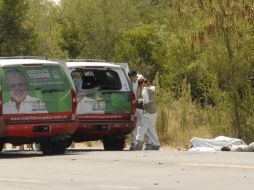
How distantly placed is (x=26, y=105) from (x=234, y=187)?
6461 millimetres

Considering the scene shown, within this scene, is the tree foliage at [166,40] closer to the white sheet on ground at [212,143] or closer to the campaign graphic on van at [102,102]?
the white sheet on ground at [212,143]

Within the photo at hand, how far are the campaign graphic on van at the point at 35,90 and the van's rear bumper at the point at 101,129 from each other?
147 centimetres

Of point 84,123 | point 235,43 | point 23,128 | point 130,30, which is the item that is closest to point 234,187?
point 23,128

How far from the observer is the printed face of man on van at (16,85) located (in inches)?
615

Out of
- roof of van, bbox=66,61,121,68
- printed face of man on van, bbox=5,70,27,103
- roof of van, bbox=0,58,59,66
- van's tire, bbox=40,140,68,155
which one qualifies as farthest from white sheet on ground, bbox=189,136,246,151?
printed face of man on van, bbox=5,70,27,103

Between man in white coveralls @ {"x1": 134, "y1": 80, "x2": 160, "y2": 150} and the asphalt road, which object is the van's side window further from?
the asphalt road

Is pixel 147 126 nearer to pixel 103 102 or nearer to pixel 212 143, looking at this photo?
pixel 103 102

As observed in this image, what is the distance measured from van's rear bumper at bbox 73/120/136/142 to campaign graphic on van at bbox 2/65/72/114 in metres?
1.47

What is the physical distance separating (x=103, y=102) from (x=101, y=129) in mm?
602

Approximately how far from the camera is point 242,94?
20.8 metres

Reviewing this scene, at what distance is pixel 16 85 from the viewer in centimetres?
1570

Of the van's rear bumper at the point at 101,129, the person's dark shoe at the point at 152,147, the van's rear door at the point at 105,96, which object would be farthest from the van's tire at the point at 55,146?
the person's dark shoe at the point at 152,147

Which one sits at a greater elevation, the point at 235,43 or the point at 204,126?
the point at 235,43

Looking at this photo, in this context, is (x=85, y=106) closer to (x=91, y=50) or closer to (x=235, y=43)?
(x=235, y=43)
